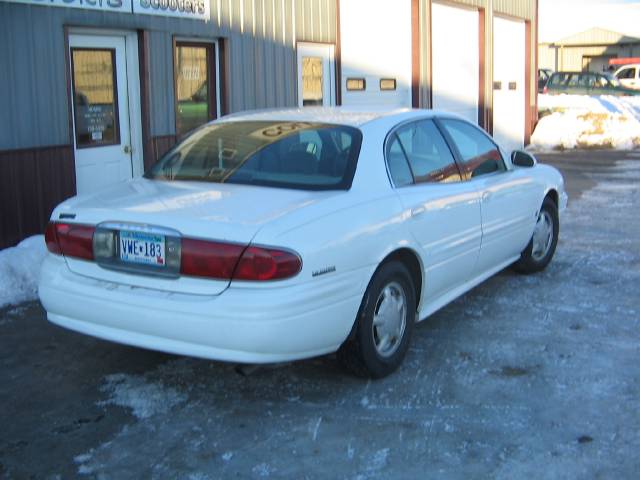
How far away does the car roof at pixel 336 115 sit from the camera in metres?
5.58

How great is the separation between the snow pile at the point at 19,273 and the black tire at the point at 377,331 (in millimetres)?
3083

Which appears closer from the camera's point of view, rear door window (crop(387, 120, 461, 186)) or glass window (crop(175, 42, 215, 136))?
rear door window (crop(387, 120, 461, 186))

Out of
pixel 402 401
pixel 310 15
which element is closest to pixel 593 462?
pixel 402 401

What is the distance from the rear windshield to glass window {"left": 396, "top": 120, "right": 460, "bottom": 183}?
47 cm

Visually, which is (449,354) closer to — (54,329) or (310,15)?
(54,329)

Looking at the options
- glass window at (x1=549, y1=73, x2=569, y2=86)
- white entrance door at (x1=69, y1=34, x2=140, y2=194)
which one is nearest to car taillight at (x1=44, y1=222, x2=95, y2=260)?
white entrance door at (x1=69, y1=34, x2=140, y2=194)

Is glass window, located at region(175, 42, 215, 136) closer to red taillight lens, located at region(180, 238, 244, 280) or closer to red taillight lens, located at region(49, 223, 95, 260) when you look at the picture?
red taillight lens, located at region(49, 223, 95, 260)

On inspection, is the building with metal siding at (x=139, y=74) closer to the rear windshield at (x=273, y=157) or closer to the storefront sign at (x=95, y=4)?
the storefront sign at (x=95, y=4)

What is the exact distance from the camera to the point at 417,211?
17.3ft

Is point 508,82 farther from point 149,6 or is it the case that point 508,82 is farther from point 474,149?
point 474,149

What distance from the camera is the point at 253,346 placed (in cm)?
428

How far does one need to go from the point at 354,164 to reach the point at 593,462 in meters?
2.11

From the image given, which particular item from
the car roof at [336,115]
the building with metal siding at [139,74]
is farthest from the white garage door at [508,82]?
the car roof at [336,115]

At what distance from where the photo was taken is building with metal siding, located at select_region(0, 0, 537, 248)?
7.89m
